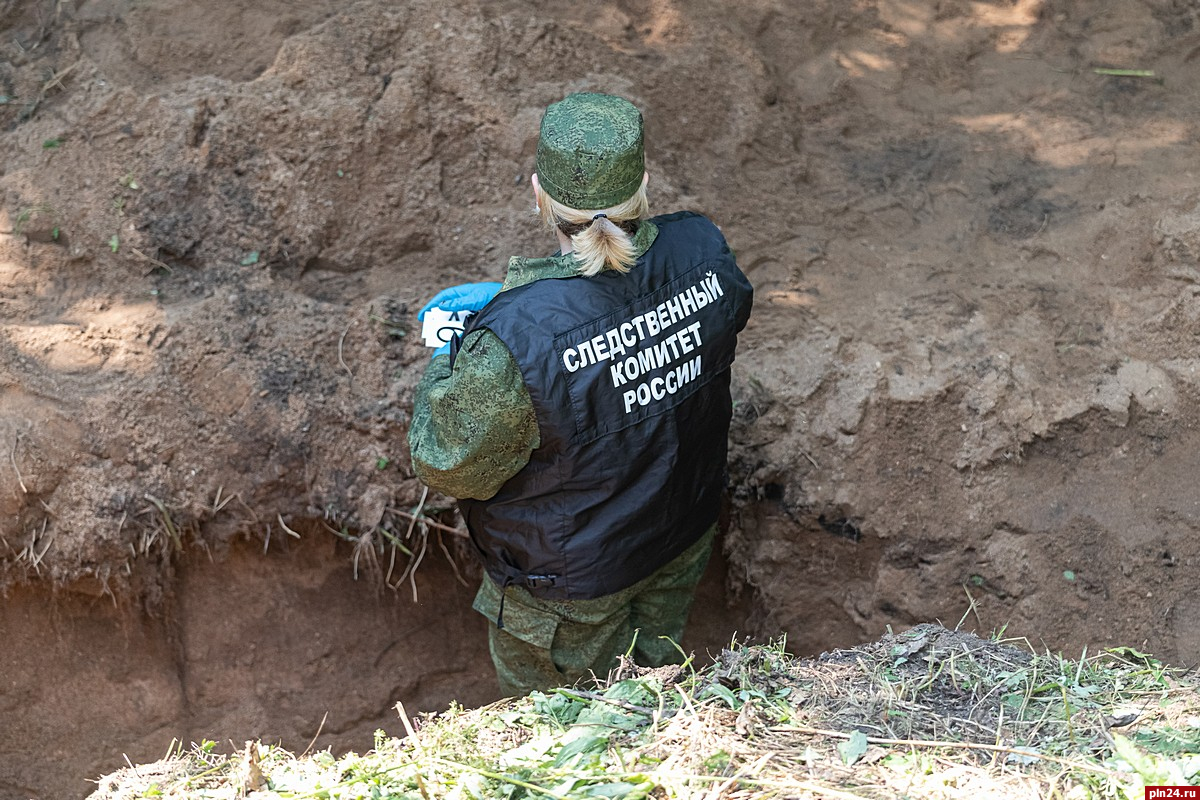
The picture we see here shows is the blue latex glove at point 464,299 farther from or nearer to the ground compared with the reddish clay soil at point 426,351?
farther from the ground

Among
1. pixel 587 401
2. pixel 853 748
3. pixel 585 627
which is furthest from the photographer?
pixel 585 627

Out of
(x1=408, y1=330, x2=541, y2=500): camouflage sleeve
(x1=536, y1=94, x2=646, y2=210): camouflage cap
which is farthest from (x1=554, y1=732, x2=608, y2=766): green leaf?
(x1=536, y1=94, x2=646, y2=210): camouflage cap

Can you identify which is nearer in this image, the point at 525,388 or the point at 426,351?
the point at 525,388

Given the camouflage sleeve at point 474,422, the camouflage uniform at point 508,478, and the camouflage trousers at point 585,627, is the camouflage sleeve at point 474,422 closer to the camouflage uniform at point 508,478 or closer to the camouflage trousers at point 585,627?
the camouflage uniform at point 508,478

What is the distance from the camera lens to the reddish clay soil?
3.56m

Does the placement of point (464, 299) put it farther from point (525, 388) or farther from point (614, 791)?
point (614, 791)

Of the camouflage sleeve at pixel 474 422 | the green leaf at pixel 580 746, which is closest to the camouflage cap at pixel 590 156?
the camouflage sleeve at pixel 474 422

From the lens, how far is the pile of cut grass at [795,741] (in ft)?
6.25

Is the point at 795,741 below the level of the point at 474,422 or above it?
below

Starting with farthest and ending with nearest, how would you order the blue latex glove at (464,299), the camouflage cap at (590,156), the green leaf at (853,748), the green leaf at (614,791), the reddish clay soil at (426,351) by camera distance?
the reddish clay soil at (426,351) < the blue latex glove at (464,299) < the camouflage cap at (590,156) < the green leaf at (853,748) < the green leaf at (614,791)

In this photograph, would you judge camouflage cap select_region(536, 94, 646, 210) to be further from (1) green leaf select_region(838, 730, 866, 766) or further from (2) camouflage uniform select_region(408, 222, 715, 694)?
(1) green leaf select_region(838, 730, 866, 766)

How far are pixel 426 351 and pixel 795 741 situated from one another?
2100 mm

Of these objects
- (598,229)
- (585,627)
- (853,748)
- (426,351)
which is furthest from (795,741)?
(426,351)

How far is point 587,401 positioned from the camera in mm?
2604
